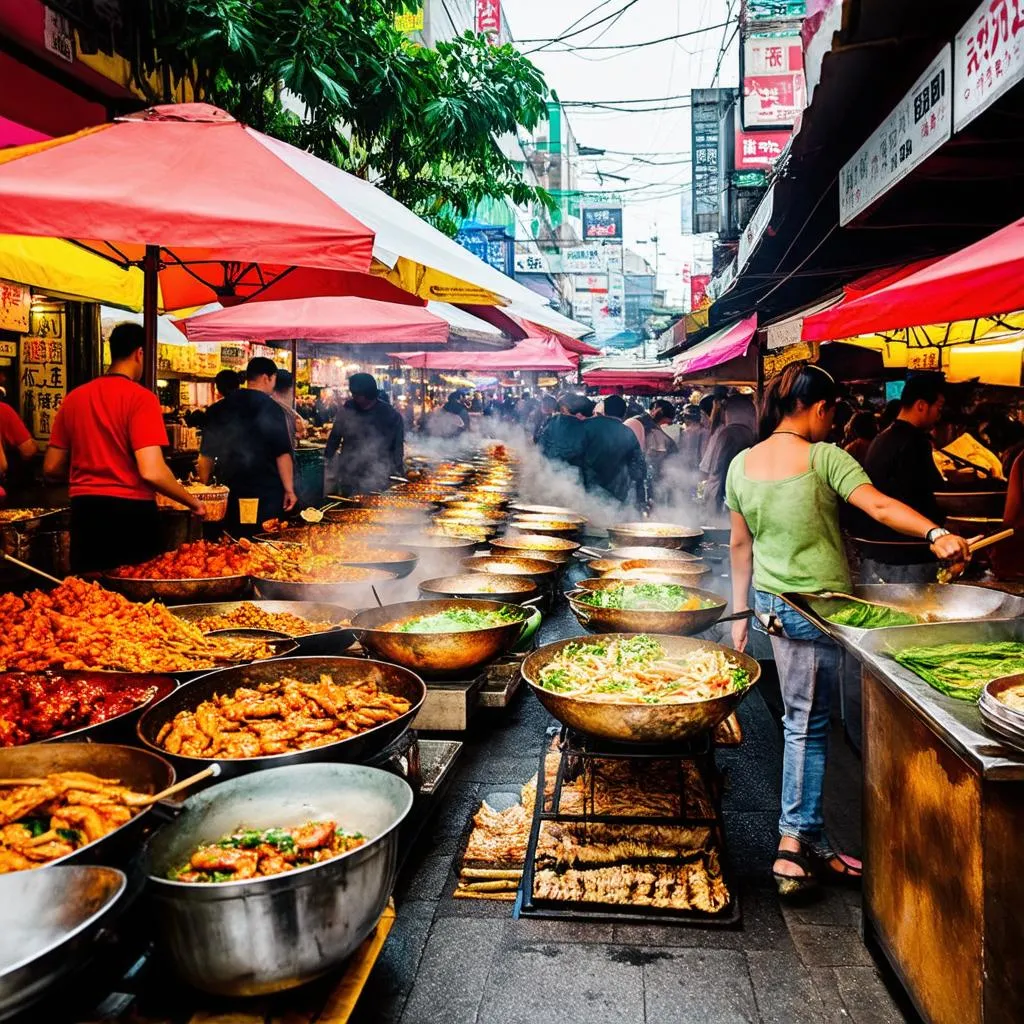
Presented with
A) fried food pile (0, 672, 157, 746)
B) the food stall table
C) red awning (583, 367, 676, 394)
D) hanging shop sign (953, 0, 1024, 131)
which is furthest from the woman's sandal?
red awning (583, 367, 676, 394)

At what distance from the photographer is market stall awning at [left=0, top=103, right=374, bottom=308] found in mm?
3354

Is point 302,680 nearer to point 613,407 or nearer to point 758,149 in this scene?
point 613,407

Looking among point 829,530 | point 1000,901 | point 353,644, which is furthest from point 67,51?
point 1000,901

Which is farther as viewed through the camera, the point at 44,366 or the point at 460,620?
the point at 44,366

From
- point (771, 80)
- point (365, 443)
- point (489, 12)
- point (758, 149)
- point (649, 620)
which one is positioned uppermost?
point (489, 12)

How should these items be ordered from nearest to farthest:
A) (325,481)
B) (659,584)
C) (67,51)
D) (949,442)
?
(659,584), (67,51), (949,442), (325,481)

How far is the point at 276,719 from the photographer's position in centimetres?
322

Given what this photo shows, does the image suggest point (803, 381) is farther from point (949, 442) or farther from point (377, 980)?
point (949, 442)

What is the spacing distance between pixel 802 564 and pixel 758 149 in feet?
35.9

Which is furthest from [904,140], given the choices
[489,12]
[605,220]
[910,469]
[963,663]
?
[605,220]

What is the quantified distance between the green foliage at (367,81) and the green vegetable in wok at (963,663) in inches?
265

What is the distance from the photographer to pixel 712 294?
14258mm

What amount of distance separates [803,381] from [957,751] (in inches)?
85.1

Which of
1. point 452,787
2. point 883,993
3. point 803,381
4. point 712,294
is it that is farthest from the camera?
point 712,294
